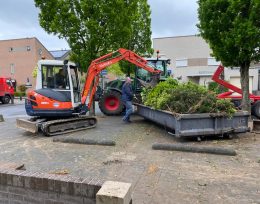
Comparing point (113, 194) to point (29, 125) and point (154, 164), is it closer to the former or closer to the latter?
point (154, 164)

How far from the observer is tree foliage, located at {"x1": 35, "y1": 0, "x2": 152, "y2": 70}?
12.4 meters

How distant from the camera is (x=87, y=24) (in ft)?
40.2

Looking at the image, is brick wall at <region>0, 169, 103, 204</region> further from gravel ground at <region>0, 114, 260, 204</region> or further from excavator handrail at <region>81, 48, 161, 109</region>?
excavator handrail at <region>81, 48, 161, 109</region>

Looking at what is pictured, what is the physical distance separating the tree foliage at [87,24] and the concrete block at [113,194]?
10.3m

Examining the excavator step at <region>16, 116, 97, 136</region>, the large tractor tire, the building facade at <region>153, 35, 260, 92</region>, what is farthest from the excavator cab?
the building facade at <region>153, 35, 260, 92</region>

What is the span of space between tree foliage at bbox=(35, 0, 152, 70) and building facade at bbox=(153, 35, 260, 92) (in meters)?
15.4

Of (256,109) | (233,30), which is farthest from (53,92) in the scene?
(256,109)

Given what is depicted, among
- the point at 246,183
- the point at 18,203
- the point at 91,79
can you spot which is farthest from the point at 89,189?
the point at 91,79

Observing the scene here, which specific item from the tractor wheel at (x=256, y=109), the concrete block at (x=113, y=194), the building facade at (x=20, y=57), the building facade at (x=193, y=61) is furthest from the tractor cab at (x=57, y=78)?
the building facade at (x=20, y=57)

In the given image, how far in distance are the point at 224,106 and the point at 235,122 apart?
0.56 m

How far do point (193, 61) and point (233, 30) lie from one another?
24.3m

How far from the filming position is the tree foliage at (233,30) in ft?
28.5

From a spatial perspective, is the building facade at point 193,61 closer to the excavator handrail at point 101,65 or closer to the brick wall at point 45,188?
the excavator handrail at point 101,65

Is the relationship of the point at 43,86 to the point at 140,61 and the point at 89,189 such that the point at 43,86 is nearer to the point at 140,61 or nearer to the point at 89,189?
the point at 140,61
